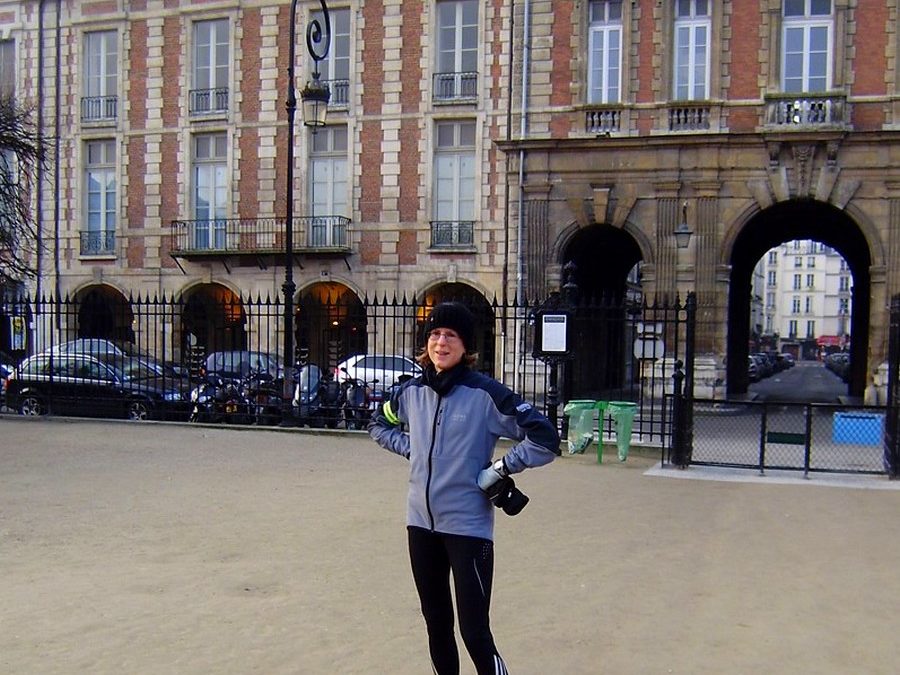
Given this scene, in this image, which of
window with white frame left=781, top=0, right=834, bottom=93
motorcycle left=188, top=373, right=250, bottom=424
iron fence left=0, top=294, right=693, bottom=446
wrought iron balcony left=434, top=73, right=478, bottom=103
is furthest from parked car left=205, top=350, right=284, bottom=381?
window with white frame left=781, top=0, right=834, bottom=93

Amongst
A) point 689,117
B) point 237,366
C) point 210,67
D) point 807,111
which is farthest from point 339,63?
point 807,111

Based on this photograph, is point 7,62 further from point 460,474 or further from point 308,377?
point 460,474

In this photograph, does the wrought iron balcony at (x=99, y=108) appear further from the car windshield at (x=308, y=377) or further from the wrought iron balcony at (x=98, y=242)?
the car windshield at (x=308, y=377)

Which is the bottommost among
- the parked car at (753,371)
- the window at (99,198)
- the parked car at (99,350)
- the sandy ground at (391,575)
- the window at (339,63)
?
the parked car at (753,371)

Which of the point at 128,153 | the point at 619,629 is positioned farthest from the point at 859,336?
the point at 619,629

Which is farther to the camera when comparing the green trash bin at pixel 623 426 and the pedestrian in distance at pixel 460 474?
the green trash bin at pixel 623 426

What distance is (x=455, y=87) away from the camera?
25641 millimetres

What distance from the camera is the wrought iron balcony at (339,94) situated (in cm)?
2645

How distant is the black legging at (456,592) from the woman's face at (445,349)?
0.77m

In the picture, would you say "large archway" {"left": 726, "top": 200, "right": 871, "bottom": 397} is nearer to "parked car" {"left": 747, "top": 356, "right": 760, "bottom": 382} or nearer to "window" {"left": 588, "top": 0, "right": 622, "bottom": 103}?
"window" {"left": 588, "top": 0, "right": 622, "bottom": 103}

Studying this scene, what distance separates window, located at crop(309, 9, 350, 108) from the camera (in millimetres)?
26484

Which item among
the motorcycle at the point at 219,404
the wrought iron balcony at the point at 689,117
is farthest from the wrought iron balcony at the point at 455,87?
the motorcycle at the point at 219,404

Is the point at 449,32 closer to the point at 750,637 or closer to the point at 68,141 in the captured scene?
the point at 68,141

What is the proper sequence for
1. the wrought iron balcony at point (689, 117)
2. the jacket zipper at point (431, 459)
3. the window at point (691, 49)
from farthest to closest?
the window at point (691, 49), the wrought iron balcony at point (689, 117), the jacket zipper at point (431, 459)
